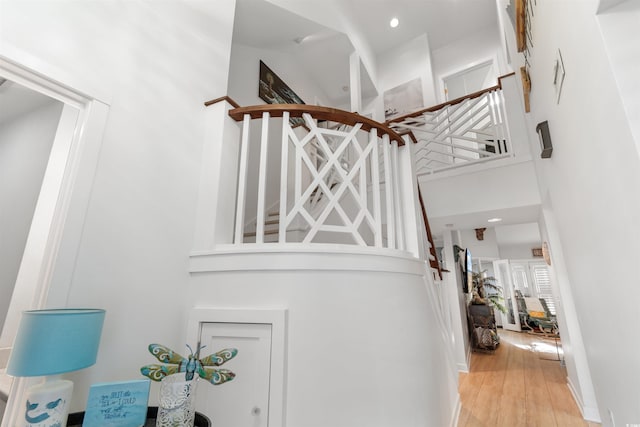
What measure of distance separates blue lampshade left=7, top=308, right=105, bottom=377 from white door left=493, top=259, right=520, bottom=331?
9542 millimetres

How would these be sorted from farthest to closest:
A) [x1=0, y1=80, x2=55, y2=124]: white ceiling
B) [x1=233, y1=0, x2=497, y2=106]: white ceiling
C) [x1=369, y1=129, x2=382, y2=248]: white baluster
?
[x1=233, y1=0, x2=497, y2=106]: white ceiling → [x1=369, y1=129, x2=382, y2=248]: white baluster → [x1=0, y1=80, x2=55, y2=124]: white ceiling

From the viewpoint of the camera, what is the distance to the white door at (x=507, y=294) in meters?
8.23

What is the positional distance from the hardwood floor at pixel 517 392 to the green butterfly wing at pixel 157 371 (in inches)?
104

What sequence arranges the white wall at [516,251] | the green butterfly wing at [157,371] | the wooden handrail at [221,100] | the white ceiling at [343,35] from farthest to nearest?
the white wall at [516,251] → the white ceiling at [343,35] → the wooden handrail at [221,100] → the green butterfly wing at [157,371]

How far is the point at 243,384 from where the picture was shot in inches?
58.4

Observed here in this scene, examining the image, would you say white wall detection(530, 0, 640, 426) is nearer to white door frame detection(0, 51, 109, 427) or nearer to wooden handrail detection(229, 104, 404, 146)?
wooden handrail detection(229, 104, 404, 146)

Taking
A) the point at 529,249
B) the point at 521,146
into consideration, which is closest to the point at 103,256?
the point at 521,146

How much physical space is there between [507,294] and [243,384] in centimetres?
927

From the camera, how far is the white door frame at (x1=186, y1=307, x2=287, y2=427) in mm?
1407

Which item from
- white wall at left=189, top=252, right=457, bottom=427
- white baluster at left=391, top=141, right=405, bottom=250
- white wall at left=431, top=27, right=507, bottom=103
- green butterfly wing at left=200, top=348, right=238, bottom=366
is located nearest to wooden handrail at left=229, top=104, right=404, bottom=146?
white baluster at left=391, top=141, right=405, bottom=250

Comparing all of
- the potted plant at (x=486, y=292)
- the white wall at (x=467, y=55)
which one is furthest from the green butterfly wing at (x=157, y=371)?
the white wall at (x=467, y=55)

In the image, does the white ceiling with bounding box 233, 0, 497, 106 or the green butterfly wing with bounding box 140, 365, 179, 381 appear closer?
the green butterfly wing with bounding box 140, 365, 179, 381

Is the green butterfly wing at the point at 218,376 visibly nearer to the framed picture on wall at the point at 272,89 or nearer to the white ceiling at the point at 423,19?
the framed picture on wall at the point at 272,89

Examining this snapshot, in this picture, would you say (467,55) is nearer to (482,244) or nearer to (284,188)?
Result: (482,244)
